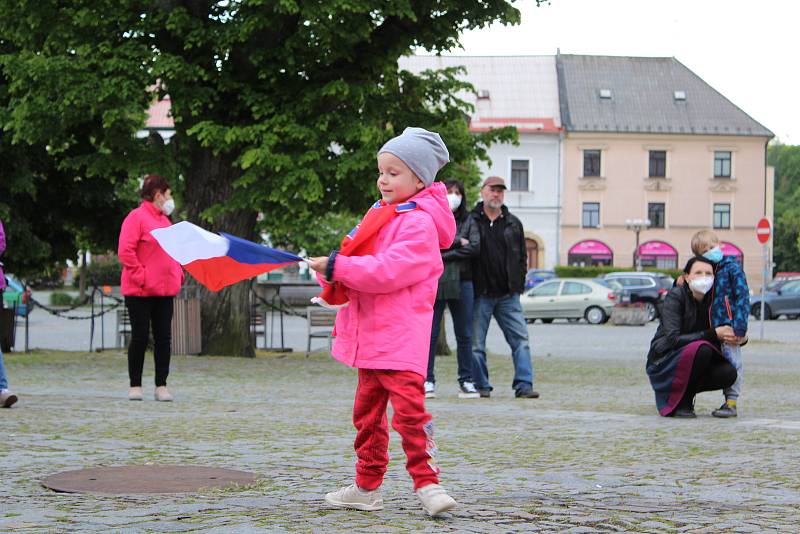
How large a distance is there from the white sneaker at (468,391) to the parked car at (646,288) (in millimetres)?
30304

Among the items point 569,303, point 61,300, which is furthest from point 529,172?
point 569,303

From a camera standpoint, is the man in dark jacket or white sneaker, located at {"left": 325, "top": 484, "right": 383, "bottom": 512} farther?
the man in dark jacket

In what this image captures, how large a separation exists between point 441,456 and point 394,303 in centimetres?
247

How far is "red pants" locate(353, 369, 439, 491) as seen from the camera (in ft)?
17.3

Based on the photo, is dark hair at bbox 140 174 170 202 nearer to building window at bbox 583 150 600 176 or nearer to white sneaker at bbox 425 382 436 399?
white sneaker at bbox 425 382 436 399

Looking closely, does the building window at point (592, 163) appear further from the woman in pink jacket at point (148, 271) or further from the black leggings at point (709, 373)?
the black leggings at point (709, 373)

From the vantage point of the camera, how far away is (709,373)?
10453 mm

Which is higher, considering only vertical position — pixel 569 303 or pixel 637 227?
pixel 637 227

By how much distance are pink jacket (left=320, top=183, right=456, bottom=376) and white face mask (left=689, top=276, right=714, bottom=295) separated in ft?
17.7

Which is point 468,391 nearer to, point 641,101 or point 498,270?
point 498,270

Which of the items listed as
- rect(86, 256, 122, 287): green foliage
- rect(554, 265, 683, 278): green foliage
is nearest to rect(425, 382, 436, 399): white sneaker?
rect(86, 256, 122, 287): green foliage

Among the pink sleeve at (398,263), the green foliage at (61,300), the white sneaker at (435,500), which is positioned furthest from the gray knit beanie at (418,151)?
the green foliage at (61,300)

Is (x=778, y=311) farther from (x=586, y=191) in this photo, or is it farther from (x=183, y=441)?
(x=183, y=441)

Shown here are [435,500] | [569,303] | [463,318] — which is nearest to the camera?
[435,500]
